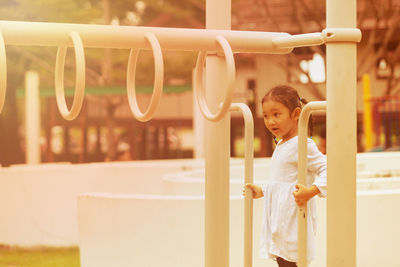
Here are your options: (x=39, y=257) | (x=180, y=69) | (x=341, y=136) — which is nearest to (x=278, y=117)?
(x=341, y=136)

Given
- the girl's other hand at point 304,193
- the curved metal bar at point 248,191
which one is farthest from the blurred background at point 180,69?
the girl's other hand at point 304,193

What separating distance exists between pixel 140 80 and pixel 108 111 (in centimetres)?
240

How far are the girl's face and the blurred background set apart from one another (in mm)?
14173

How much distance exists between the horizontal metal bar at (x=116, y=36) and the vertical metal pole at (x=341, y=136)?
44cm

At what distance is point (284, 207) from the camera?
341 cm

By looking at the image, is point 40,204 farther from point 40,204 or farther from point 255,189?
point 255,189

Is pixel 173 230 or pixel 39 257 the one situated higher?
pixel 173 230

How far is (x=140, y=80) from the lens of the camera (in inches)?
1014

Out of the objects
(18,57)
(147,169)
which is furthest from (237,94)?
(147,169)

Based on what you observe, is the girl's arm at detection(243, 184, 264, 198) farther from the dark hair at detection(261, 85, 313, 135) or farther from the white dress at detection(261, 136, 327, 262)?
the dark hair at detection(261, 85, 313, 135)

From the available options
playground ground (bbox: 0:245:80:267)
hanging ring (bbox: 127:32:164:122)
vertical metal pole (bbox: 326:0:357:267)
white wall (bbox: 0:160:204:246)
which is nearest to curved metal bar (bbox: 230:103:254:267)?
hanging ring (bbox: 127:32:164:122)

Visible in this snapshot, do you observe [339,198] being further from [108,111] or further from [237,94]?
[237,94]

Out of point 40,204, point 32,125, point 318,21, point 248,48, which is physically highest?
point 318,21

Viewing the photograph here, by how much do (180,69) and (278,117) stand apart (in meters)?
21.7
